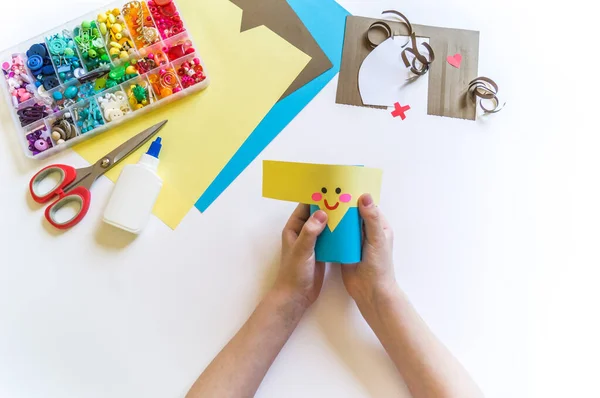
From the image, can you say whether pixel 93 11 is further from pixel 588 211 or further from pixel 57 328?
pixel 588 211

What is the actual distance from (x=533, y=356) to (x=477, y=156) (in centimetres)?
31

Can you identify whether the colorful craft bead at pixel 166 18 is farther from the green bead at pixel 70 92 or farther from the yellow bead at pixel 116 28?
the green bead at pixel 70 92

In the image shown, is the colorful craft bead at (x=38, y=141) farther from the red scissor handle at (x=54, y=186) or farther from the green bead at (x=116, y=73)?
the green bead at (x=116, y=73)

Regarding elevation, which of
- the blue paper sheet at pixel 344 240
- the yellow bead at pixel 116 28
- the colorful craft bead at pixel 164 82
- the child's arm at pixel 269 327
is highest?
the yellow bead at pixel 116 28

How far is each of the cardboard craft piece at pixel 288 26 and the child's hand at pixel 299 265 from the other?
226mm

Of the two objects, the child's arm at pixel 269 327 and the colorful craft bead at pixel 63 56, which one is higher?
the colorful craft bead at pixel 63 56

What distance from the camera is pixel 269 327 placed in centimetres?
60

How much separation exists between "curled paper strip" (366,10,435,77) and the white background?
0.09m

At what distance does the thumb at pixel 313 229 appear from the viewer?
527mm

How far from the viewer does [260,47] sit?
2.29ft

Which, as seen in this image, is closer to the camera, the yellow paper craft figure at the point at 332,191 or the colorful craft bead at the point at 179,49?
the yellow paper craft figure at the point at 332,191

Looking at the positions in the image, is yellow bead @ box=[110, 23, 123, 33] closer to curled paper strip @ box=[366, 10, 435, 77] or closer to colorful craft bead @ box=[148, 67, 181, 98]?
colorful craft bead @ box=[148, 67, 181, 98]

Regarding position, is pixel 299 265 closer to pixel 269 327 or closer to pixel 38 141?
pixel 269 327

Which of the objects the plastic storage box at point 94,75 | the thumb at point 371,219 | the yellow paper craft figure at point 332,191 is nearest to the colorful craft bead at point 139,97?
the plastic storage box at point 94,75
